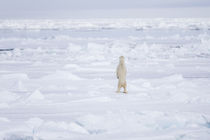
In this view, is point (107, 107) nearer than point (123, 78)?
Yes

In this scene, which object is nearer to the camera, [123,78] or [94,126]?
[94,126]

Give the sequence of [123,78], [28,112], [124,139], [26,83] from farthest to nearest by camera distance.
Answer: [26,83], [123,78], [28,112], [124,139]

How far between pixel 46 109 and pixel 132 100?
1.57 meters

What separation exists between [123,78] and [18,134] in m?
3.16

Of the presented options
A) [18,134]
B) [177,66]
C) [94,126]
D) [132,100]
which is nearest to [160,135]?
[94,126]

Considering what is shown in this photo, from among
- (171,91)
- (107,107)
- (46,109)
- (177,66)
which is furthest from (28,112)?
(177,66)

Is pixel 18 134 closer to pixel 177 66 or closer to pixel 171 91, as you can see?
pixel 171 91

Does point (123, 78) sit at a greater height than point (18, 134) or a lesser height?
greater

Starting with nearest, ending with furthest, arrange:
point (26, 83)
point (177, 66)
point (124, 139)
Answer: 1. point (124, 139)
2. point (26, 83)
3. point (177, 66)

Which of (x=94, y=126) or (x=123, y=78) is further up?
(x=123, y=78)

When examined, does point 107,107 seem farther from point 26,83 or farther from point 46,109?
point 26,83

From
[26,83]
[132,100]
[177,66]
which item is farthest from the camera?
[177,66]

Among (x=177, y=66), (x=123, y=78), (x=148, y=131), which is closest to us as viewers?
(x=148, y=131)

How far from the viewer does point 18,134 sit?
443cm
